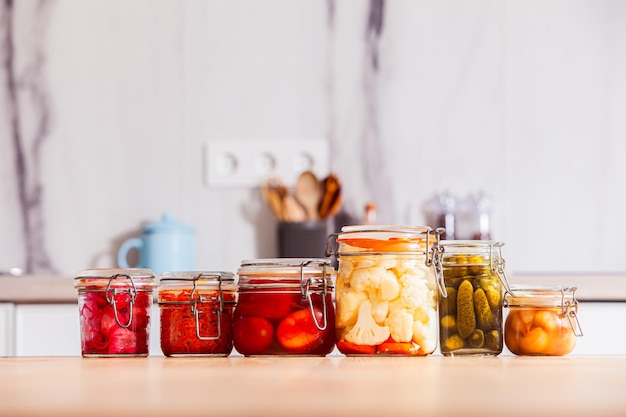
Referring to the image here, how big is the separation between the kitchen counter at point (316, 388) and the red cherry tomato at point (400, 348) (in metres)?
0.05

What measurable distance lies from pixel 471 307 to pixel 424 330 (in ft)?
0.23

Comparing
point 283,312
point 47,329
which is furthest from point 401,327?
point 47,329

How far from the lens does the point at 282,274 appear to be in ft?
3.02

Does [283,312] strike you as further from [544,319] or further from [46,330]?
[46,330]

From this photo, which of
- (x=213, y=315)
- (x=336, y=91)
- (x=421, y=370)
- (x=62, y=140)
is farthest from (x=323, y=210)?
(x=421, y=370)

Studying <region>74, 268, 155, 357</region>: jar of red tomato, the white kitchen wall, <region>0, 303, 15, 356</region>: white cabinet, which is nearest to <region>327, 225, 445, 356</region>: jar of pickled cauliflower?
<region>74, 268, 155, 357</region>: jar of red tomato

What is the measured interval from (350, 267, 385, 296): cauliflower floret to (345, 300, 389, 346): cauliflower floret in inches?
0.5

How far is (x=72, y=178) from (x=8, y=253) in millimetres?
272

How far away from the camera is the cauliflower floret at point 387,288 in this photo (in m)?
0.88

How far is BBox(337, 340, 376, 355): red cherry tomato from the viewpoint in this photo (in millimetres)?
890

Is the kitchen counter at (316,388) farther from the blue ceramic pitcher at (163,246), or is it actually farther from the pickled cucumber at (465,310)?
the blue ceramic pitcher at (163,246)

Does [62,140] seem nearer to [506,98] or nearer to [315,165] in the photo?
[315,165]

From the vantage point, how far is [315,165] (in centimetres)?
247

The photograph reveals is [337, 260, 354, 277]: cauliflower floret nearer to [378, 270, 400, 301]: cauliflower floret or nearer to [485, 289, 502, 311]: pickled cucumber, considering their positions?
[378, 270, 400, 301]: cauliflower floret
